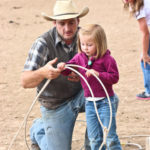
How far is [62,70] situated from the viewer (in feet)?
11.0

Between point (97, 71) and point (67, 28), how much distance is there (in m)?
0.54

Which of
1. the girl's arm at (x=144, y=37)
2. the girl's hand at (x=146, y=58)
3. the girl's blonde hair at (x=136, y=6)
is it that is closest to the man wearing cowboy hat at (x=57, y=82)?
Answer: the girl's blonde hair at (x=136, y=6)

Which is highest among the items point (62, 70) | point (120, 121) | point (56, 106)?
point (62, 70)

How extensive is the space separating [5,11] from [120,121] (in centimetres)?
809

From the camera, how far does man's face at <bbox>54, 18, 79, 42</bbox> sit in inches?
144

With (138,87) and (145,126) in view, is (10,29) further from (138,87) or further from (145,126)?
(145,126)

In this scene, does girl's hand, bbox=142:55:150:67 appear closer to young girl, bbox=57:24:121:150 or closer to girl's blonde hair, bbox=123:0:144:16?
girl's blonde hair, bbox=123:0:144:16

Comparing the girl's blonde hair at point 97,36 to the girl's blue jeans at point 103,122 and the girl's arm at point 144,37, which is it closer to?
the girl's blue jeans at point 103,122

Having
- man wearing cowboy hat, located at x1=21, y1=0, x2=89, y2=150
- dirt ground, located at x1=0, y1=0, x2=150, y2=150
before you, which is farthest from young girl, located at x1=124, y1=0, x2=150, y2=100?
man wearing cowboy hat, located at x1=21, y1=0, x2=89, y2=150

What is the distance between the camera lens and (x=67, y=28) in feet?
12.0

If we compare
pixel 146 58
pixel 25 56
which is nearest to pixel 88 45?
pixel 146 58

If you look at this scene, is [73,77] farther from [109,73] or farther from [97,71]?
[109,73]

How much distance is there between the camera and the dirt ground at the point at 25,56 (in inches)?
193

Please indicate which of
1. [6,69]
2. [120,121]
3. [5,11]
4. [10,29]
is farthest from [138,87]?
[5,11]
